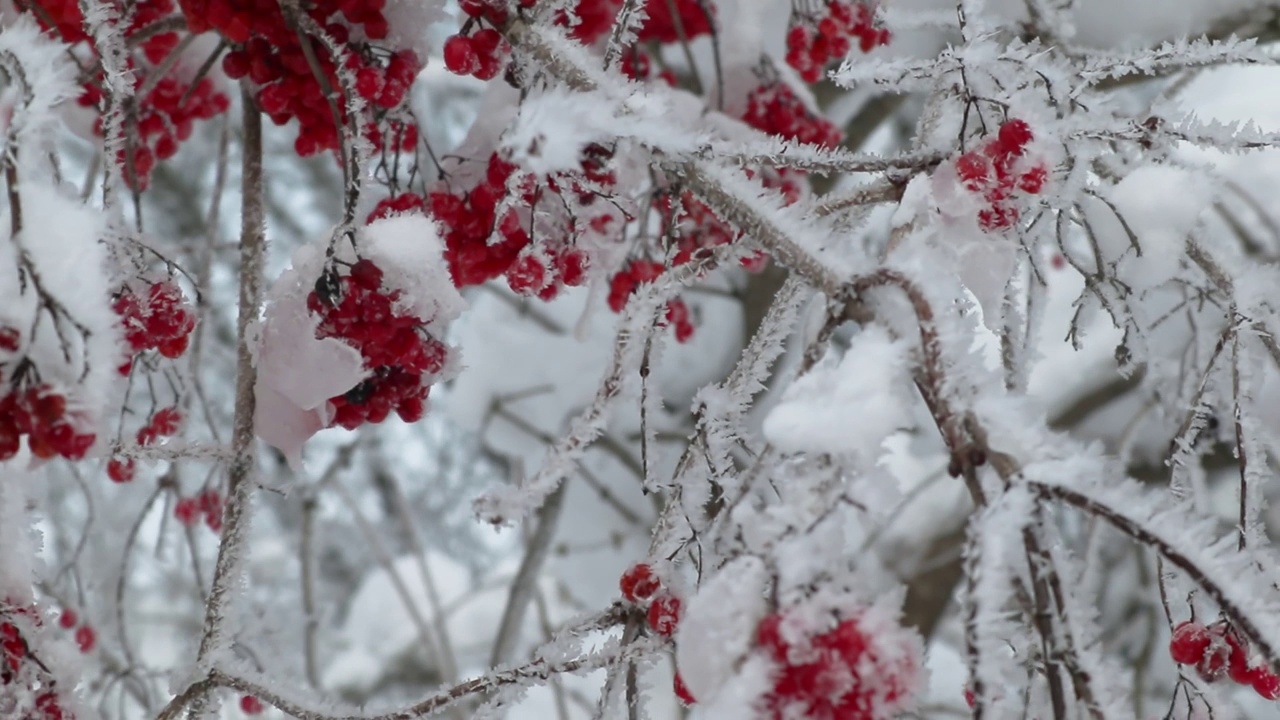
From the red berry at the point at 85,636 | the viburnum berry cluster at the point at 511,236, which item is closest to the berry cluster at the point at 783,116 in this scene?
the viburnum berry cluster at the point at 511,236

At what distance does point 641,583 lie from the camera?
55cm

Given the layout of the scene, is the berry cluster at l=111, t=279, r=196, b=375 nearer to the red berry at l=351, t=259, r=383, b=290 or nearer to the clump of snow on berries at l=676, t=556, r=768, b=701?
the red berry at l=351, t=259, r=383, b=290

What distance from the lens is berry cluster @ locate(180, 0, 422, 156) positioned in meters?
0.72

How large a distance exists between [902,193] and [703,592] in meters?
0.32

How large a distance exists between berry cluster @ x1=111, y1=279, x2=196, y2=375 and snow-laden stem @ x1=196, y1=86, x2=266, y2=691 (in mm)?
A: 70

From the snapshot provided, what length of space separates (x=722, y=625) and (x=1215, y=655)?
37 centimetres

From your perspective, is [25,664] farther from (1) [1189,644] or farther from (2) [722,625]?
(1) [1189,644]

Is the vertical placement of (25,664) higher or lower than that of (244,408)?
lower

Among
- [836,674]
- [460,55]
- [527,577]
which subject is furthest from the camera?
[527,577]

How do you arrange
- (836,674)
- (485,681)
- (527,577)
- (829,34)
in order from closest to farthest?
(836,674) < (485,681) < (829,34) < (527,577)

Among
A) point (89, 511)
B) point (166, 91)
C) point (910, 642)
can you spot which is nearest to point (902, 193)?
point (910, 642)

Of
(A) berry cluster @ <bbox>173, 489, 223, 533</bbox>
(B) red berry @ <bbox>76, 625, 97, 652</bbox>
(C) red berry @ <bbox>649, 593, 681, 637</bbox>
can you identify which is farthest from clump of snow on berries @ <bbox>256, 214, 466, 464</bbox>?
(B) red berry @ <bbox>76, 625, 97, 652</bbox>

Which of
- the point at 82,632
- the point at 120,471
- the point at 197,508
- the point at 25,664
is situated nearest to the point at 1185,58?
the point at 25,664

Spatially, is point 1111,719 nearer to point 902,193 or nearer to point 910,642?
point 910,642
